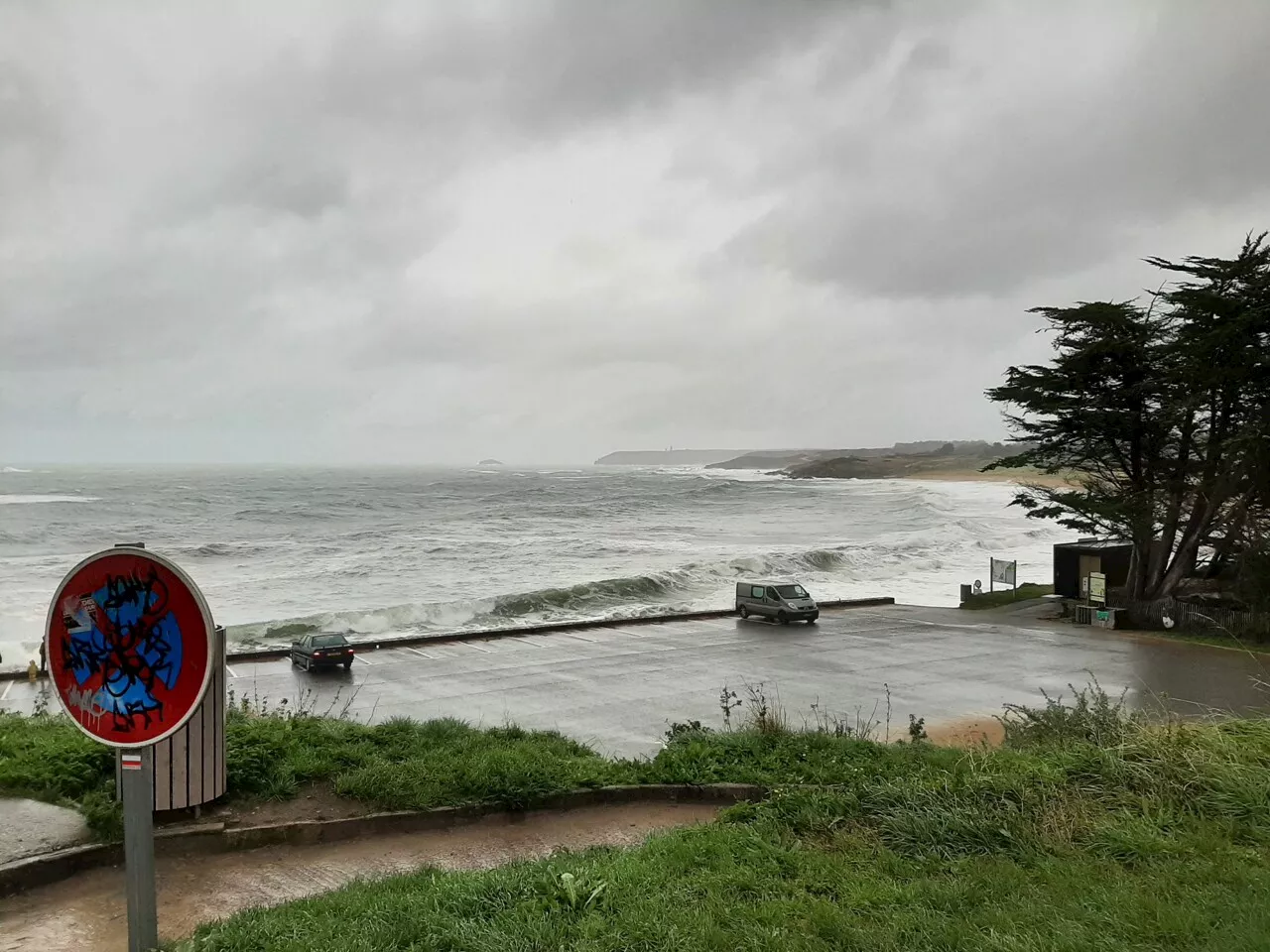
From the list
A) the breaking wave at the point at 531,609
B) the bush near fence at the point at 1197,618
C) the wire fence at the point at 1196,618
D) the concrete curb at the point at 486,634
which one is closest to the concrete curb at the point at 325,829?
the concrete curb at the point at 486,634

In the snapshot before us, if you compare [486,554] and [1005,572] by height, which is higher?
[1005,572]

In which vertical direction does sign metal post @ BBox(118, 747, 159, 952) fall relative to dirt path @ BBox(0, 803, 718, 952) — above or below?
above

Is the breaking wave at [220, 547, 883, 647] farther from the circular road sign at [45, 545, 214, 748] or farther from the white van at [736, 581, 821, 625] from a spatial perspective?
the circular road sign at [45, 545, 214, 748]

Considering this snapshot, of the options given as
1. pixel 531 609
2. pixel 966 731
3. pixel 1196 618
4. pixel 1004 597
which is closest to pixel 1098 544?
pixel 1004 597

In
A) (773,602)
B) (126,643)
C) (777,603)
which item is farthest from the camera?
(773,602)

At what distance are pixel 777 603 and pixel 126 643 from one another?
2274cm

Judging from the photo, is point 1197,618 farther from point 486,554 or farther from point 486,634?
point 486,554

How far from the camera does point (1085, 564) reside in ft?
95.0

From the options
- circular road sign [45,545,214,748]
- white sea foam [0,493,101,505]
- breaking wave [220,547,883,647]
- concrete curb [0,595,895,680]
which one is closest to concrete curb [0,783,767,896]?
circular road sign [45,545,214,748]

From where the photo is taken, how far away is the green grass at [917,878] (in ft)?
12.9

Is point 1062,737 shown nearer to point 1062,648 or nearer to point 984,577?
point 1062,648

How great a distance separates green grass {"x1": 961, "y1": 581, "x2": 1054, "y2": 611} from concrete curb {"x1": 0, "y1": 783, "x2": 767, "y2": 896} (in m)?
24.1

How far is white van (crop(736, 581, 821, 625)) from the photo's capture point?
24.7 meters

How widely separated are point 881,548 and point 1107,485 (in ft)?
68.2
